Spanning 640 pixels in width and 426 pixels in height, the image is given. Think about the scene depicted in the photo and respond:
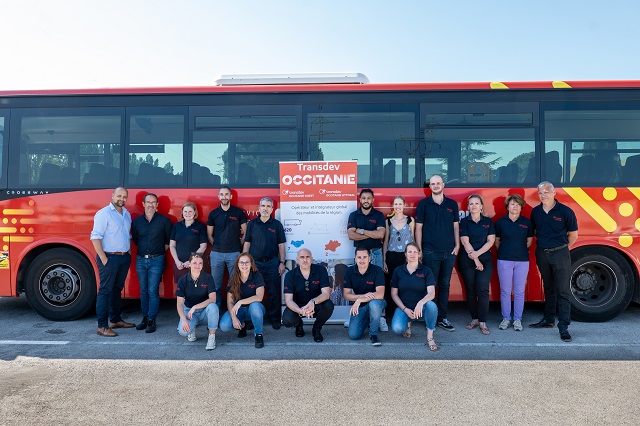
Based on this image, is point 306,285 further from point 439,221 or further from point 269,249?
point 439,221

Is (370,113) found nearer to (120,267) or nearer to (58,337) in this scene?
(120,267)

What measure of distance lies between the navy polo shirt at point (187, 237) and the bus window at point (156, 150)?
729 millimetres

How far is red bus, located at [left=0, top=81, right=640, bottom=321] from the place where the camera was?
21.2 feet

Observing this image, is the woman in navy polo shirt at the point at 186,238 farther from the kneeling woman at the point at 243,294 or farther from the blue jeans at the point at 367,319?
the blue jeans at the point at 367,319

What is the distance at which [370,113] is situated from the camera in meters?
6.57

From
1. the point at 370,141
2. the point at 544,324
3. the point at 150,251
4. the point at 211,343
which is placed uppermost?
the point at 370,141

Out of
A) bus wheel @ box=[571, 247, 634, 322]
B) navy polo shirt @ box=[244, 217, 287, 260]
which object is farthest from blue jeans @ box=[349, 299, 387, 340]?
bus wheel @ box=[571, 247, 634, 322]

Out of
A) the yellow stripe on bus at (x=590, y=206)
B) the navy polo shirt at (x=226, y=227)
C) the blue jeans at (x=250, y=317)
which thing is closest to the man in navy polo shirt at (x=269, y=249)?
the navy polo shirt at (x=226, y=227)

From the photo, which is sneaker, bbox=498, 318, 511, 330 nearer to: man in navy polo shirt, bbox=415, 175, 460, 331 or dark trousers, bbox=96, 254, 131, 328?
man in navy polo shirt, bbox=415, 175, 460, 331

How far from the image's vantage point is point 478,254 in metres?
6.12

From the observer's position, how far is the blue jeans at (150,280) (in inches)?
252

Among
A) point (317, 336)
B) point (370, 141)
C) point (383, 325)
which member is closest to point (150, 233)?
point (317, 336)

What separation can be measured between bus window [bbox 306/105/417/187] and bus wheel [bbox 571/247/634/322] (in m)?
2.91

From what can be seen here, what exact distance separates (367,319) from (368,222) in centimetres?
134
